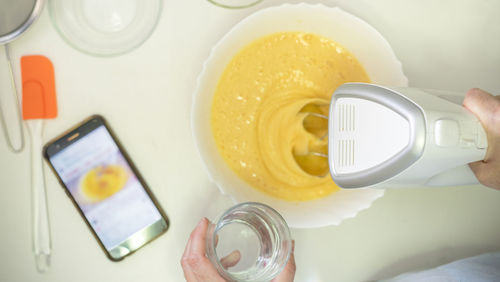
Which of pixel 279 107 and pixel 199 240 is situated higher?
pixel 279 107

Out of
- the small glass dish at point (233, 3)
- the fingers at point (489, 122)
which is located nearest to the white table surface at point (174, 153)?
the small glass dish at point (233, 3)

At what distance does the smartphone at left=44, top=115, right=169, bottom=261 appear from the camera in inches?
27.3

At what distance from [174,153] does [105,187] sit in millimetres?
133

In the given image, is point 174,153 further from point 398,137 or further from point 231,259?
point 398,137

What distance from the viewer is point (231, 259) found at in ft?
2.13

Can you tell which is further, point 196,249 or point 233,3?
point 233,3

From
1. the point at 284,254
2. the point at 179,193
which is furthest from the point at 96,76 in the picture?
the point at 284,254

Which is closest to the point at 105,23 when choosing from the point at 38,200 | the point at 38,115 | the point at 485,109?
the point at 38,115

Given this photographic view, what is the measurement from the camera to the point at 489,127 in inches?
20.5

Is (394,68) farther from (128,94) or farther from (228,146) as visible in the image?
(128,94)

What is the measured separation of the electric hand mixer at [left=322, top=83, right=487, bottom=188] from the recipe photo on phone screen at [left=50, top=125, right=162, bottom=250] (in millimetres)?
348

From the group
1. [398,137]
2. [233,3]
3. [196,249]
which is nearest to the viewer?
[398,137]

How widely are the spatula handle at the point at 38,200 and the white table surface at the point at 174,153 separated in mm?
12

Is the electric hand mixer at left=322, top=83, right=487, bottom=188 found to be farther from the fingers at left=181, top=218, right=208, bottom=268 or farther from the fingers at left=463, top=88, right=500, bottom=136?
the fingers at left=181, top=218, right=208, bottom=268
